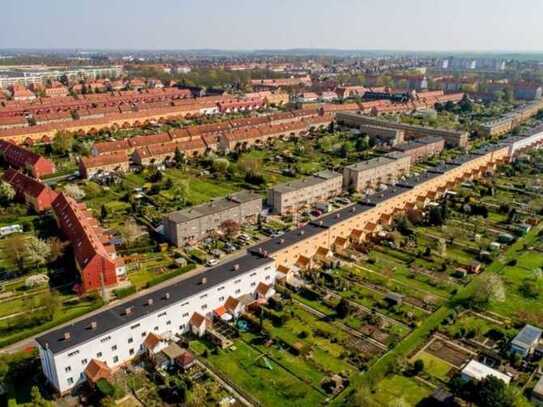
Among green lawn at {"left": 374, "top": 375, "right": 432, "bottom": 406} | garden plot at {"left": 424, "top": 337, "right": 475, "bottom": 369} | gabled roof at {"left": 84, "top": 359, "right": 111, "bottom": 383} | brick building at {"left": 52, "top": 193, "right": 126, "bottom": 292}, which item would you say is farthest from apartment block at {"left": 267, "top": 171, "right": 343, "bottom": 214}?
gabled roof at {"left": 84, "top": 359, "right": 111, "bottom": 383}

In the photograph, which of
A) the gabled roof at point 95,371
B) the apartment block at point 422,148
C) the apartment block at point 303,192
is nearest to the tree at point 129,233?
the apartment block at point 303,192

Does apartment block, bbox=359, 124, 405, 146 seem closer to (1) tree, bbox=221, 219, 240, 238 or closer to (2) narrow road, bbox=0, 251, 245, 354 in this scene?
(1) tree, bbox=221, 219, 240, 238

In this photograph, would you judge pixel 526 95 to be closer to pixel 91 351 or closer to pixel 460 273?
pixel 460 273

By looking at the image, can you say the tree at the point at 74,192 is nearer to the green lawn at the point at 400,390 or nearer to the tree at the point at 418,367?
the green lawn at the point at 400,390

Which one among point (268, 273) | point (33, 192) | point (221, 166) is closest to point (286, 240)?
point (268, 273)

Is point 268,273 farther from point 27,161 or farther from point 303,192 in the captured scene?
point 27,161

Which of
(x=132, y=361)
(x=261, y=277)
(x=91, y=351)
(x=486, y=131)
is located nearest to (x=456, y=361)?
(x=261, y=277)
